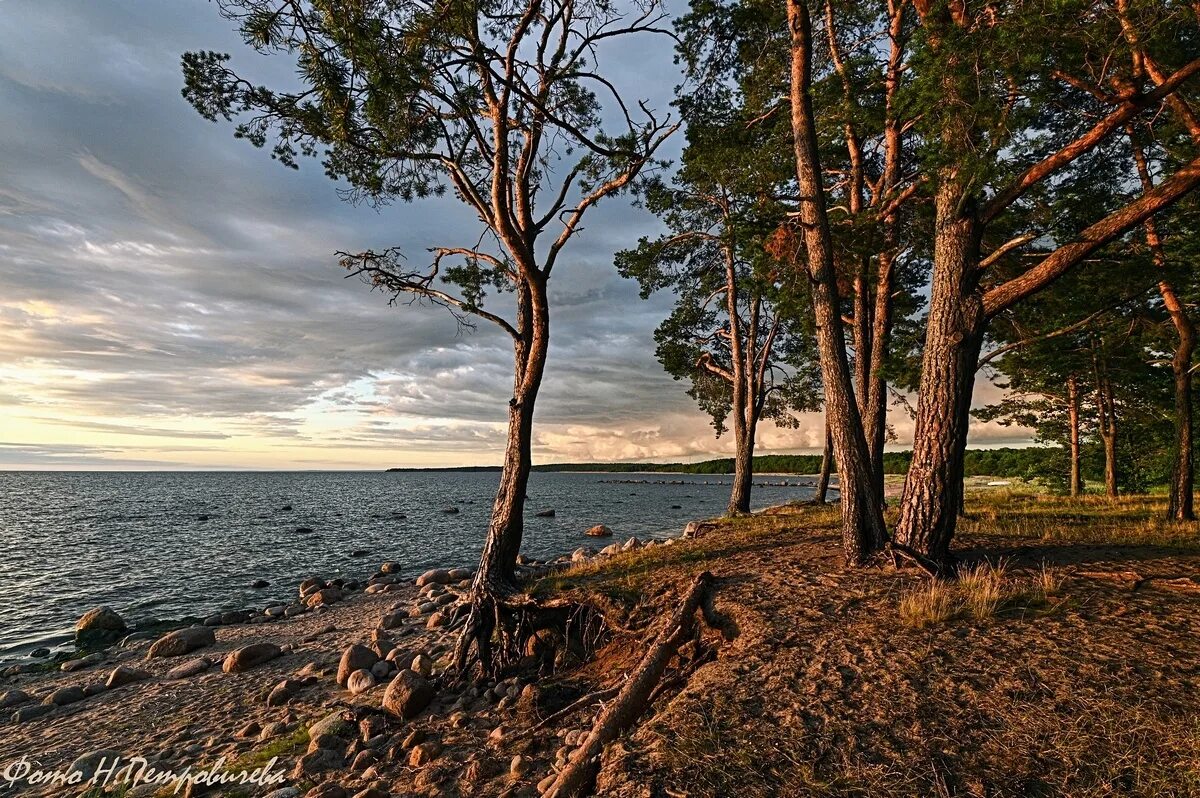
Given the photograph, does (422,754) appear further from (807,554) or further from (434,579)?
(434,579)

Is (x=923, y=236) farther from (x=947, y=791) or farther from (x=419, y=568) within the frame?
(x=419, y=568)

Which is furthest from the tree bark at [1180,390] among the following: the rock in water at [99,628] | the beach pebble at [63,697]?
the rock in water at [99,628]

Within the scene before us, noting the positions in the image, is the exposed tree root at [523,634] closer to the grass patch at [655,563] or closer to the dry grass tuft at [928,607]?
the grass patch at [655,563]

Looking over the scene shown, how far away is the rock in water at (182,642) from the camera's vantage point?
1209 cm

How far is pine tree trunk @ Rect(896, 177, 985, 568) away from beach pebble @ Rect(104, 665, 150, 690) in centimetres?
1418

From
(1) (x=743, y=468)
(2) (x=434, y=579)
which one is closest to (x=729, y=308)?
(1) (x=743, y=468)

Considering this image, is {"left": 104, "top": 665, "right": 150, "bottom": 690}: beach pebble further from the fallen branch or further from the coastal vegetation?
the fallen branch

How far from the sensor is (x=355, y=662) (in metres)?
9.19

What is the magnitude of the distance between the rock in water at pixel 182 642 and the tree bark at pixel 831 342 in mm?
14096

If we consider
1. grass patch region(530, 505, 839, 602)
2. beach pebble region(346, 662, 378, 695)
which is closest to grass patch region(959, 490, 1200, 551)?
Answer: grass patch region(530, 505, 839, 602)

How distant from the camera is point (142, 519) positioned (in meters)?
41.5

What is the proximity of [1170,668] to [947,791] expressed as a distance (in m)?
3.05

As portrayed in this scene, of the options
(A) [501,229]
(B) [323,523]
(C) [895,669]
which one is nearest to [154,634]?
(A) [501,229]

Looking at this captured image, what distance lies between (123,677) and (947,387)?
1565cm
